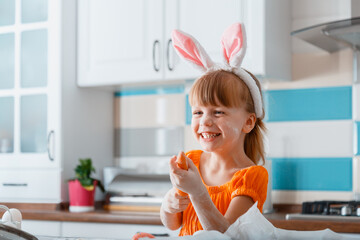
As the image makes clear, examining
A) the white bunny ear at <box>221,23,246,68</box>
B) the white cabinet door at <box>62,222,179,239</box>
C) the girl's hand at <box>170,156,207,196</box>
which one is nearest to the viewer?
the girl's hand at <box>170,156,207,196</box>

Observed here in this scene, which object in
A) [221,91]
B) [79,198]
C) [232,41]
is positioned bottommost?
[79,198]

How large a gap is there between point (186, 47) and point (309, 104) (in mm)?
1609

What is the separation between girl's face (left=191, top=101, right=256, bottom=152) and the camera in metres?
1.04

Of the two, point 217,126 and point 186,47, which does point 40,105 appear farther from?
point 217,126

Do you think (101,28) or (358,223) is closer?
(358,223)

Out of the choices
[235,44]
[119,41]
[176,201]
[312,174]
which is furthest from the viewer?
[119,41]

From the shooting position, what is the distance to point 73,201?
264 cm

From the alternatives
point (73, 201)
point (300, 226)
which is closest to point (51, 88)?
point (73, 201)

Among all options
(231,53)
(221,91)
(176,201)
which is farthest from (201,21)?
(176,201)

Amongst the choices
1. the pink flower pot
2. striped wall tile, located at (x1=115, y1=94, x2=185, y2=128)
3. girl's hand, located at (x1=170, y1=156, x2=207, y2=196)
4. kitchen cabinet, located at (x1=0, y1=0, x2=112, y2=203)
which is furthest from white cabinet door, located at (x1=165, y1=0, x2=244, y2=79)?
girl's hand, located at (x1=170, y1=156, x2=207, y2=196)

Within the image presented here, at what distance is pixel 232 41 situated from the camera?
45.3 inches

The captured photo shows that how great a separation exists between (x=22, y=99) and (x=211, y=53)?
1004mm

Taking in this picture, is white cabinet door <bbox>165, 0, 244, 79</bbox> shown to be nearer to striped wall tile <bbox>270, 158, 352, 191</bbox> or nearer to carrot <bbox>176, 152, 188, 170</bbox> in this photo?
striped wall tile <bbox>270, 158, 352, 191</bbox>

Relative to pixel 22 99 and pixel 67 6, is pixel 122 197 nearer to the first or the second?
pixel 22 99
